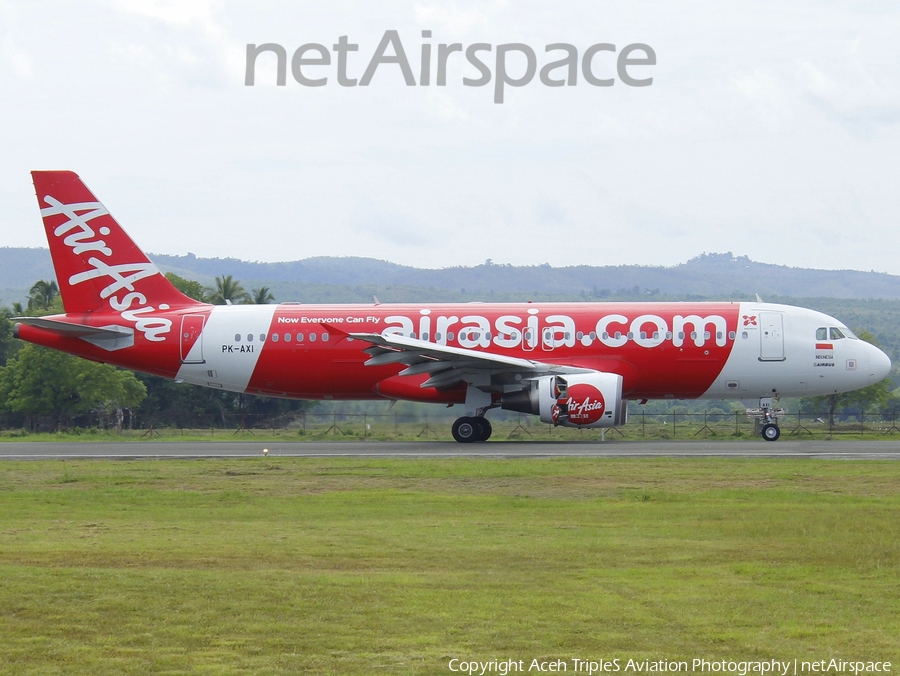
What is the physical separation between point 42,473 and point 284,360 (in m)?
11.9

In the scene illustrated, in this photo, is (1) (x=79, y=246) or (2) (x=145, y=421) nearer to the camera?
(1) (x=79, y=246)

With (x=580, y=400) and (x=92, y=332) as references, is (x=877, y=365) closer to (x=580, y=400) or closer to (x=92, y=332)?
(x=580, y=400)

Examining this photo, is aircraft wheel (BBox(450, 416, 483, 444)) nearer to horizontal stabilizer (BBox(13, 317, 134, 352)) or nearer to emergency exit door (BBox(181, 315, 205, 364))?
emergency exit door (BBox(181, 315, 205, 364))

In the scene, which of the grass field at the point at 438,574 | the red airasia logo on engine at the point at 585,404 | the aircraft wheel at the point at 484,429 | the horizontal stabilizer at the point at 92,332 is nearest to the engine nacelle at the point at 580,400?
the red airasia logo on engine at the point at 585,404

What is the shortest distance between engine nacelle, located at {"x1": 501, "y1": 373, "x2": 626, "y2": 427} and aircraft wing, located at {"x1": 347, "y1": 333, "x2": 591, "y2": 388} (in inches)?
34.1

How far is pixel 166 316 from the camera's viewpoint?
38.1 meters

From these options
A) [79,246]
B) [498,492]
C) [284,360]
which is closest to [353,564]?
[498,492]

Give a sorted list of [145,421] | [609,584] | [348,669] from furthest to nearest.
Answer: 1. [145,421]
2. [609,584]
3. [348,669]

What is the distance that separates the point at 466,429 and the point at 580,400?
454 cm

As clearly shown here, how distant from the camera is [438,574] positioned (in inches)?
501

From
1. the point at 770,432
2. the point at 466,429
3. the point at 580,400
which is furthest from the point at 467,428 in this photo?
the point at 770,432

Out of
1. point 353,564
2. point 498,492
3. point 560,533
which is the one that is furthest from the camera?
point 498,492

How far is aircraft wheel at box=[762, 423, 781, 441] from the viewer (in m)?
36.0

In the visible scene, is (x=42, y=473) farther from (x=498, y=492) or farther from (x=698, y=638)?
(x=698, y=638)
